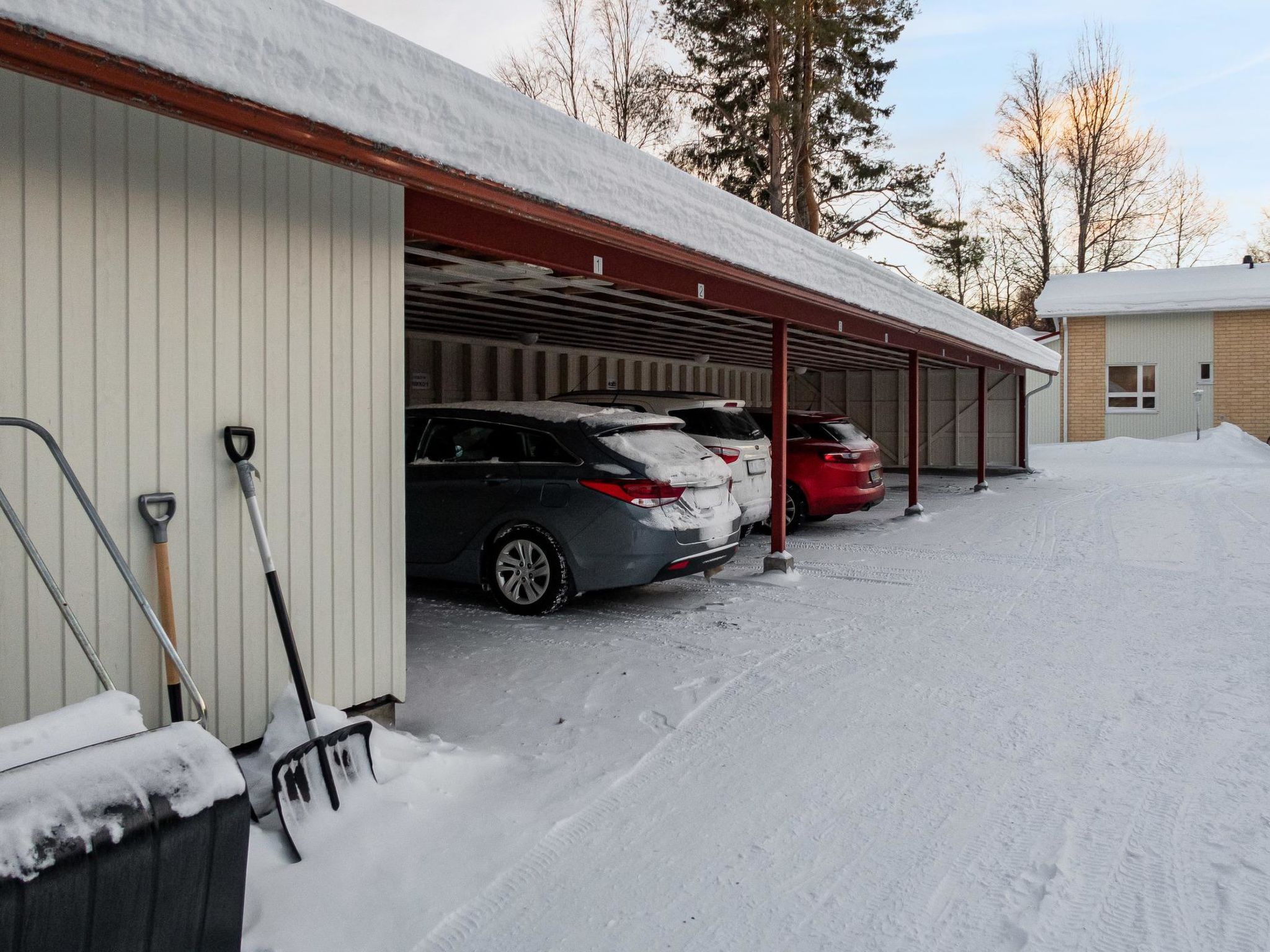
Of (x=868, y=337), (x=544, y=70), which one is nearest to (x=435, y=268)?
(x=868, y=337)

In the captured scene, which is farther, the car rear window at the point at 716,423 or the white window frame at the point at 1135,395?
the white window frame at the point at 1135,395

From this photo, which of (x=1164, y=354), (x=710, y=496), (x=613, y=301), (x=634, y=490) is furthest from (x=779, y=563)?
(x=1164, y=354)

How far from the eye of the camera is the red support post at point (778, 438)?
863 cm

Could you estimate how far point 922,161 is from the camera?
25.0m

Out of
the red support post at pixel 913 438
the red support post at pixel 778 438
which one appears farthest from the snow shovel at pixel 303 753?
the red support post at pixel 913 438

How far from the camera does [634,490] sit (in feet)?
21.6

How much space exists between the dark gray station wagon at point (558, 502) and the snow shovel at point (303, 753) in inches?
117

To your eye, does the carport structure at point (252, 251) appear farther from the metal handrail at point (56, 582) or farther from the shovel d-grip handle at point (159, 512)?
the metal handrail at point (56, 582)

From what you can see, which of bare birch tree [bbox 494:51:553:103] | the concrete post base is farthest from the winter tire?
bare birch tree [bbox 494:51:553:103]

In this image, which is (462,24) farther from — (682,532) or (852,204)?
(682,532)

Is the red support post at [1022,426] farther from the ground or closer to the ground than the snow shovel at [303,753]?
farther from the ground

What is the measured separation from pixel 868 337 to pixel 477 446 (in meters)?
5.48

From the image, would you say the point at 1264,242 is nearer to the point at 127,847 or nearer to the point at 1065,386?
the point at 1065,386

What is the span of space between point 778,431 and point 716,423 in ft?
3.19
